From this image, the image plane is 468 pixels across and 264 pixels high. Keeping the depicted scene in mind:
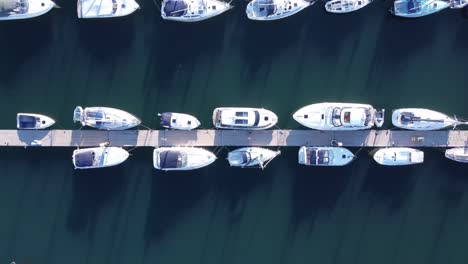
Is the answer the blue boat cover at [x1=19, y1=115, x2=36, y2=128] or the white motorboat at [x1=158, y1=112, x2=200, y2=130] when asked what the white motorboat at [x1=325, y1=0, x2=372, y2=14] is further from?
the blue boat cover at [x1=19, y1=115, x2=36, y2=128]

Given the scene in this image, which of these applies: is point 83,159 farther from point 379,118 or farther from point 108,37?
point 379,118

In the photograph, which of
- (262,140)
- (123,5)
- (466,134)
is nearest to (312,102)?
(262,140)

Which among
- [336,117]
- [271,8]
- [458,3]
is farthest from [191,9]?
[458,3]

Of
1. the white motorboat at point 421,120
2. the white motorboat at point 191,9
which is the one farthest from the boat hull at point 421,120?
the white motorboat at point 191,9

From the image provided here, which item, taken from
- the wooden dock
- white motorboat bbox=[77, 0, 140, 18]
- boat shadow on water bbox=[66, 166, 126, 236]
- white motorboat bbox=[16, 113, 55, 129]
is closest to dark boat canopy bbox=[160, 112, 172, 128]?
the wooden dock

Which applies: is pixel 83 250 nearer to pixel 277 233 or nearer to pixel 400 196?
pixel 277 233
